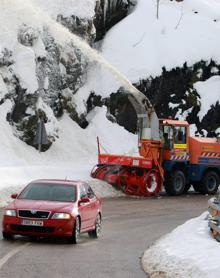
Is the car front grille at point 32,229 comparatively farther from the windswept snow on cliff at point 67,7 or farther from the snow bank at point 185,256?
the windswept snow on cliff at point 67,7

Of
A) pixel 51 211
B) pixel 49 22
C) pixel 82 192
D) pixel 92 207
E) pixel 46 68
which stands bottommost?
pixel 92 207

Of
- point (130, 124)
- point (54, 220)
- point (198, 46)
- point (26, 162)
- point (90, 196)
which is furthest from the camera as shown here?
point (198, 46)

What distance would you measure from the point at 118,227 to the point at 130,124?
27272 mm

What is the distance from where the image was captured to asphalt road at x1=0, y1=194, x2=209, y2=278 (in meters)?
11.3

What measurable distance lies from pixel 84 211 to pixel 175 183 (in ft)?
52.0

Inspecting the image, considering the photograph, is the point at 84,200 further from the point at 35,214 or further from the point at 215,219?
the point at 215,219

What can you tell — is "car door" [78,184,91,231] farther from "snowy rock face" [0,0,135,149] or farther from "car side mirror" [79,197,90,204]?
"snowy rock face" [0,0,135,149]

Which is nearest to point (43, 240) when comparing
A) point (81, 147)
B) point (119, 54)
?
point (81, 147)

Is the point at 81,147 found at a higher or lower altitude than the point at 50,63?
lower

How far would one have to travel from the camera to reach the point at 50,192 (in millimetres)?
15453

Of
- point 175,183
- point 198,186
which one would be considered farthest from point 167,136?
point 198,186

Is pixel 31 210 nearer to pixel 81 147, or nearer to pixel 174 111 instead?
pixel 81 147

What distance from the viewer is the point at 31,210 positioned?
1422cm

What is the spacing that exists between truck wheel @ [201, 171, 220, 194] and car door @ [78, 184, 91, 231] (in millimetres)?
16690
